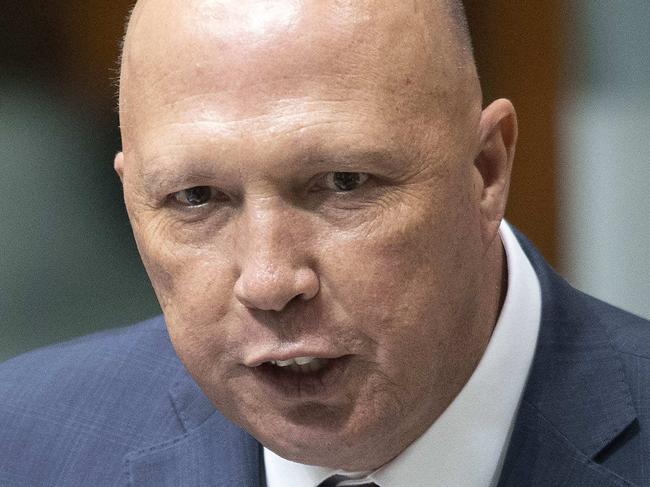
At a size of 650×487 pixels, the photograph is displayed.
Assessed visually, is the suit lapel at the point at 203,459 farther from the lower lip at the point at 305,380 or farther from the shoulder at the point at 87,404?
the lower lip at the point at 305,380

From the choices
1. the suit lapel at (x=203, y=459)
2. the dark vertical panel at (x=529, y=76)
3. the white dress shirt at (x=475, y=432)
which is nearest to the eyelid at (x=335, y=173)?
the white dress shirt at (x=475, y=432)

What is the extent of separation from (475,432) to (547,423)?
0.10m

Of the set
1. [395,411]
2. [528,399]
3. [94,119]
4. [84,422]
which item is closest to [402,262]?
[395,411]

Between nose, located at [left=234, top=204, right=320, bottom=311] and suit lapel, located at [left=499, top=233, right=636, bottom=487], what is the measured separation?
43cm

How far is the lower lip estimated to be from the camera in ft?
5.57

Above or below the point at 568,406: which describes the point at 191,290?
above

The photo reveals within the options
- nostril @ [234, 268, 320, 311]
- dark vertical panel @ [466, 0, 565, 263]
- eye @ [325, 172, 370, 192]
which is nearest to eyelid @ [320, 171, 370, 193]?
eye @ [325, 172, 370, 192]

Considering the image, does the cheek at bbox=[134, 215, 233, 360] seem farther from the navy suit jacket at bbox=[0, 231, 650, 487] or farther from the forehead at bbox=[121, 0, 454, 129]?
the navy suit jacket at bbox=[0, 231, 650, 487]

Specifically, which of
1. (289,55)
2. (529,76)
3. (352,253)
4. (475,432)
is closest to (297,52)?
(289,55)

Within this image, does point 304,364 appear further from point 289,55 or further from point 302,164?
point 289,55

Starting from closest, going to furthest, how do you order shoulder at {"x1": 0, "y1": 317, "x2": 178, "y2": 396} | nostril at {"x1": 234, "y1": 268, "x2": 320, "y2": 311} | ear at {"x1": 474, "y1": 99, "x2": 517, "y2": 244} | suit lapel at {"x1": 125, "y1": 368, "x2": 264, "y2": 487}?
1. nostril at {"x1": 234, "y1": 268, "x2": 320, "y2": 311}
2. ear at {"x1": 474, "y1": 99, "x2": 517, "y2": 244}
3. suit lapel at {"x1": 125, "y1": 368, "x2": 264, "y2": 487}
4. shoulder at {"x1": 0, "y1": 317, "x2": 178, "y2": 396}

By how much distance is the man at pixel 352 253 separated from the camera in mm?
1640

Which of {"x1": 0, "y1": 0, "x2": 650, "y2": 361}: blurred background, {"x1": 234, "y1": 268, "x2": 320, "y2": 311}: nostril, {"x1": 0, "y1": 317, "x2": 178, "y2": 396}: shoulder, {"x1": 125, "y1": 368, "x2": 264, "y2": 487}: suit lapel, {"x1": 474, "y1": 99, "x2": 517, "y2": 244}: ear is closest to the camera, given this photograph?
{"x1": 234, "y1": 268, "x2": 320, "y2": 311}: nostril

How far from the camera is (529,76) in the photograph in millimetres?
3564
